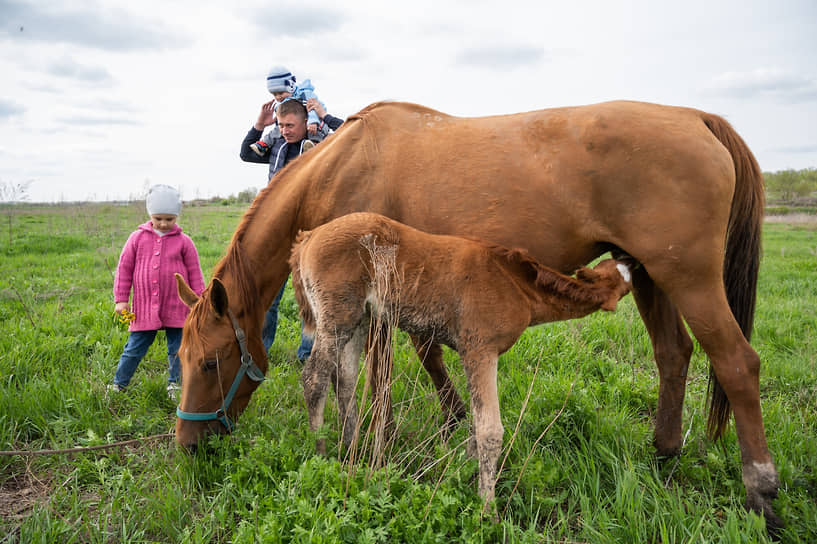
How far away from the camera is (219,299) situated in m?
3.02

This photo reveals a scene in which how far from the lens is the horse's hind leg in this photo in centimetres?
343

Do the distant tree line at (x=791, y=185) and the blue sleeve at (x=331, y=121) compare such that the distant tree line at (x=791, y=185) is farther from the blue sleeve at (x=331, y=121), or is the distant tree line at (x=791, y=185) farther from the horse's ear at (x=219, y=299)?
the horse's ear at (x=219, y=299)

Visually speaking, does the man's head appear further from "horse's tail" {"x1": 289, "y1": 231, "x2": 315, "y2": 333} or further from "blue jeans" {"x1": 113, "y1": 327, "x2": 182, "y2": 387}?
"blue jeans" {"x1": 113, "y1": 327, "x2": 182, "y2": 387}

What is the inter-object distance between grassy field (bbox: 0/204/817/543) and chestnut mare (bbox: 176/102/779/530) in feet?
1.07

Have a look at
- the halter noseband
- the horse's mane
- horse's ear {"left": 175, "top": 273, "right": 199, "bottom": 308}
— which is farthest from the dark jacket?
the halter noseband

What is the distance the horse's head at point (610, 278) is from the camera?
9.06 ft

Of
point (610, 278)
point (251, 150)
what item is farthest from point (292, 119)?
point (610, 278)

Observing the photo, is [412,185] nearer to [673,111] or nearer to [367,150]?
[367,150]

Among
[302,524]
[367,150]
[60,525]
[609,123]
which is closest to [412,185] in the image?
[367,150]

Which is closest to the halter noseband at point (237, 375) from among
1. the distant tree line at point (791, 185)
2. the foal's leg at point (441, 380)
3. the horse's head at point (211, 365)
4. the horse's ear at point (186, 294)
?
the horse's head at point (211, 365)

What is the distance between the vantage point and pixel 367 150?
130 inches

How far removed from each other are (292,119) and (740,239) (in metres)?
3.93

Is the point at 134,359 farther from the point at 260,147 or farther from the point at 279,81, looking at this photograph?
the point at 279,81

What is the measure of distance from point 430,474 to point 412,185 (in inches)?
74.3
